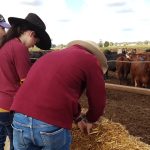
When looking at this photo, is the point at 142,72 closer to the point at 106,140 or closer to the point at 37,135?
the point at 106,140

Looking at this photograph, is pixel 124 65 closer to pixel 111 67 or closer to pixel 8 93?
pixel 111 67

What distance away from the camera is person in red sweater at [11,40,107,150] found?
281cm

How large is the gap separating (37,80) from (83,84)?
12.1 inches

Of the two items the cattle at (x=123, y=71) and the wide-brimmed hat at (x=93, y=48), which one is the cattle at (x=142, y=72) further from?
the wide-brimmed hat at (x=93, y=48)

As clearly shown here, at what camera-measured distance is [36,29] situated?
361cm

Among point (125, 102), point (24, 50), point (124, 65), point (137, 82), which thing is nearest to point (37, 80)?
point (24, 50)

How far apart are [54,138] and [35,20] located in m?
1.23

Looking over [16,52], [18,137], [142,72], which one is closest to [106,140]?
[16,52]

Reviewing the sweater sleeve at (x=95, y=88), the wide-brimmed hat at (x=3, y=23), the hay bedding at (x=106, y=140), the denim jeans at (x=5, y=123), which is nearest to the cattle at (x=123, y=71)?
the hay bedding at (x=106, y=140)

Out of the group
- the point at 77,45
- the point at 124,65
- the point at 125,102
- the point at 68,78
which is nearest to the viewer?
the point at 68,78

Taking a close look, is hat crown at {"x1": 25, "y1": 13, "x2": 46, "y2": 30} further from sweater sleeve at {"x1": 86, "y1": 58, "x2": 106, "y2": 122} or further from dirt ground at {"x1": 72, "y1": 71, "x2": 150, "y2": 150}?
dirt ground at {"x1": 72, "y1": 71, "x2": 150, "y2": 150}

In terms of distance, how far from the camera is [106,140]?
4.58m

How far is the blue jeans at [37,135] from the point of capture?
2.80 metres

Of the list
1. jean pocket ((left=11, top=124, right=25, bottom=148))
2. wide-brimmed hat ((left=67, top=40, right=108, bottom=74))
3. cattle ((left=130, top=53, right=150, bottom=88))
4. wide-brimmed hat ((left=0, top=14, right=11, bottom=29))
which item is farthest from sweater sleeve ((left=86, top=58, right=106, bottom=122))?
cattle ((left=130, top=53, right=150, bottom=88))
